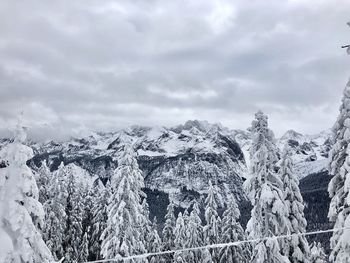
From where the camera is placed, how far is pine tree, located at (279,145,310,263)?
87.2ft

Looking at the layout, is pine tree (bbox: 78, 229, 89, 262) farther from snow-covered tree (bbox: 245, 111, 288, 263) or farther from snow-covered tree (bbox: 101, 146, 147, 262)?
snow-covered tree (bbox: 245, 111, 288, 263)

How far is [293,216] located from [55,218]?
2219cm

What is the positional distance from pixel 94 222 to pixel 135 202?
1770 centimetres

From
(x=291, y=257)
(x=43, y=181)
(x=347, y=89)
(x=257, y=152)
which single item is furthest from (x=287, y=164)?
(x=43, y=181)

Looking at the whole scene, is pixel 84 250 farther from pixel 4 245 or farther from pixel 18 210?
pixel 4 245

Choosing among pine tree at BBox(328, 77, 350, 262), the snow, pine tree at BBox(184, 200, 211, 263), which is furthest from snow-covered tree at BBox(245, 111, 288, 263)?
pine tree at BBox(184, 200, 211, 263)

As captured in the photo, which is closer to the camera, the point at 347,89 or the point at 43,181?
the point at 347,89

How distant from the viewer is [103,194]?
49000 mm

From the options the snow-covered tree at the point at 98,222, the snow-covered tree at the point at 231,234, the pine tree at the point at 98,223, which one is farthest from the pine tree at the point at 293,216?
the snow-covered tree at the point at 98,222

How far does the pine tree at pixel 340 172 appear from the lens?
20.1m

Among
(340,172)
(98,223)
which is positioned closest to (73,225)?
(98,223)

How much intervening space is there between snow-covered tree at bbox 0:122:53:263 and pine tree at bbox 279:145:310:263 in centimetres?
1533

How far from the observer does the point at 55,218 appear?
136 ft

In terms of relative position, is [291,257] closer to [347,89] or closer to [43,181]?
[347,89]
